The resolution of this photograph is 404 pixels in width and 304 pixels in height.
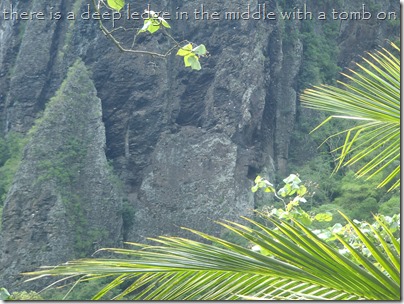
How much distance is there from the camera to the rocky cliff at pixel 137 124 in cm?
2773

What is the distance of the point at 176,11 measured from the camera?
31.0 m

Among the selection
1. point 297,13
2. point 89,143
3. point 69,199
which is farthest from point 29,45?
point 297,13

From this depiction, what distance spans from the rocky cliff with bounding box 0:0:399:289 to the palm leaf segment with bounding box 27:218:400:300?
24.2 meters

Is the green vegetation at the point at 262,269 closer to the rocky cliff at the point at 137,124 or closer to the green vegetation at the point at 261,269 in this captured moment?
the green vegetation at the point at 261,269

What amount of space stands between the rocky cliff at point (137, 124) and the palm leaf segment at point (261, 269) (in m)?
24.2

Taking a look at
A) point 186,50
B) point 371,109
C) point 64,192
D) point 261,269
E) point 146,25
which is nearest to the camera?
point 261,269

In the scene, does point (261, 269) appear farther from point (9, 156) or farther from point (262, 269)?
point (9, 156)

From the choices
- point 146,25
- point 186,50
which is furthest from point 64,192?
point 146,25

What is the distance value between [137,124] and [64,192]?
4419 millimetres

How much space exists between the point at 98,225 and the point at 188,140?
4142mm

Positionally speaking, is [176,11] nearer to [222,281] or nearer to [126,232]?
[126,232]

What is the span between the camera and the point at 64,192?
2820cm

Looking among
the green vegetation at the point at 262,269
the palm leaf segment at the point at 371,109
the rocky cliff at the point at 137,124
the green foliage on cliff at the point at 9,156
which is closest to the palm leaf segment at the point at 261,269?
the green vegetation at the point at 262,269

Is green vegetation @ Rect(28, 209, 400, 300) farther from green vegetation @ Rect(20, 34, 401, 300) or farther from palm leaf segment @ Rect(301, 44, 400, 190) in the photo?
palm leaf segment @ Rect(301, 44, 400, 190)
